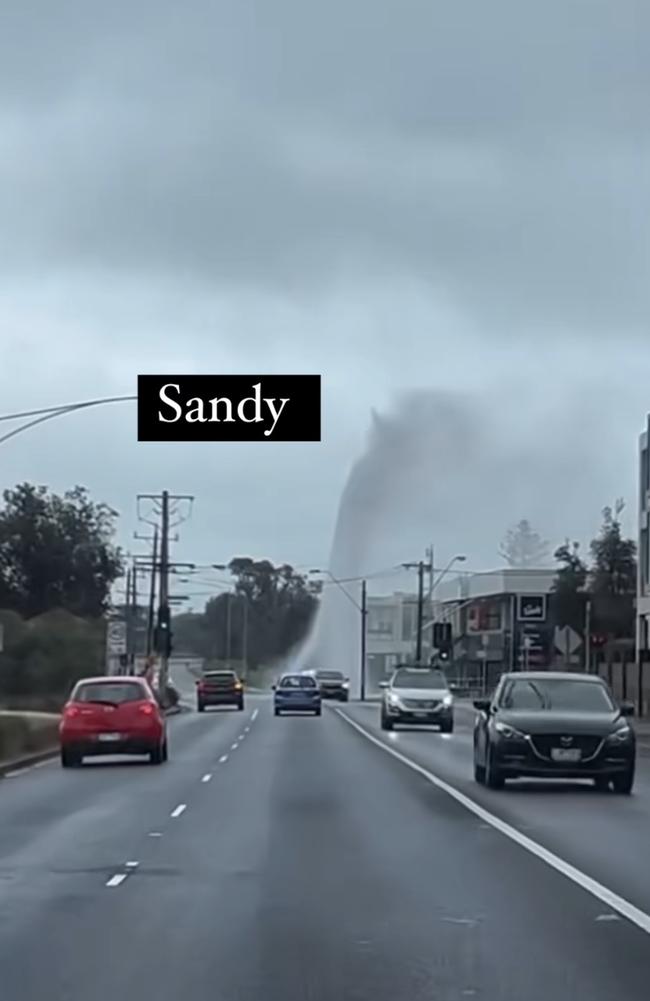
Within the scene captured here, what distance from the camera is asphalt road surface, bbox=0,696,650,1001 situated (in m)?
11.5

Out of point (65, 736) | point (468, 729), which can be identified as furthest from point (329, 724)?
point (65, 736)

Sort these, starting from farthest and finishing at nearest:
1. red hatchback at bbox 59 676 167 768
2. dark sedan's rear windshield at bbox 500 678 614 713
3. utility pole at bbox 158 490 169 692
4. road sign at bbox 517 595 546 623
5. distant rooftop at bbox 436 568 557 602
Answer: distant rooftop at bbox 436 568 557 602
utility pole at bbox 158 490 169 692
road sign at bbox 517 595 546 623
red hatchback at bbox 59 676 167 768
dark sedan's rear windshield at bbox 500 678 614 713

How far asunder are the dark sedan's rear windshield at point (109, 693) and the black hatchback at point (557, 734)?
27.4 ft

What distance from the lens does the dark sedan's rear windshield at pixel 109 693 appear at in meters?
35.1

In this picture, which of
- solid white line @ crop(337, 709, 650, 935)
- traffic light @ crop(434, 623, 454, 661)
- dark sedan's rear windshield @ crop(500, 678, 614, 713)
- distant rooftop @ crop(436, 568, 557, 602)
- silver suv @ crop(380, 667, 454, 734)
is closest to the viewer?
solid white line @ crop(337, 709, 650, 935)

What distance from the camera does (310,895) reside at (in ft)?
51.8

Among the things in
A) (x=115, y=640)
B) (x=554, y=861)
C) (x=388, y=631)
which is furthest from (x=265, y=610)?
(x=554, y=861)

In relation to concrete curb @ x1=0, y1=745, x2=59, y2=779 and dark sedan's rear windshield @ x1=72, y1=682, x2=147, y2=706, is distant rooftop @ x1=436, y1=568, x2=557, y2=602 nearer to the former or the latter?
concrete curb @ x1=0, y1=745, x2=59, y2=779

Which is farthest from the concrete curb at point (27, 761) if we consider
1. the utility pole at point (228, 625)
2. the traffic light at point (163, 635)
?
the utility pole at point (228, 625)

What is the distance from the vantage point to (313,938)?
43.5 ft

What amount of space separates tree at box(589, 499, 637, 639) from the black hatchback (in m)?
66.8

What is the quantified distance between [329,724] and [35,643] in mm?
10131

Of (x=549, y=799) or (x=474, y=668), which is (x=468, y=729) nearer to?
(x=549, y=799)

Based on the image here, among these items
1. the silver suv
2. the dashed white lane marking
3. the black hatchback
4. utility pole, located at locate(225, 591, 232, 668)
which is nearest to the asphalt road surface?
the dashed white lane marking
